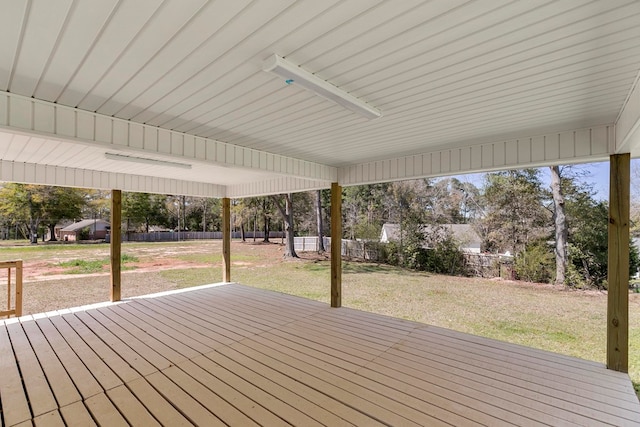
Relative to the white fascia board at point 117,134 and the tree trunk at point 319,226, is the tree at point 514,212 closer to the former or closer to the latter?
the tree trunk at point 319,226

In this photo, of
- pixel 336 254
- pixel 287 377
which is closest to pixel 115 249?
pixel 336 254

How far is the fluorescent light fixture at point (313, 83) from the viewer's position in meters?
1.67

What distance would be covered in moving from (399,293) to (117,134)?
289 inches

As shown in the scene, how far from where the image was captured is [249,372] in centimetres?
254

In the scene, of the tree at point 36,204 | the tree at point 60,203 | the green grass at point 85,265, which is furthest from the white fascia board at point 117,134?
the tree at point 60,203

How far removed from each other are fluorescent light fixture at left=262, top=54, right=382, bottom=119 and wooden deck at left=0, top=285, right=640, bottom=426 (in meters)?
2.18

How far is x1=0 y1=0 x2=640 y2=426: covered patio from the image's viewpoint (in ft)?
4.57

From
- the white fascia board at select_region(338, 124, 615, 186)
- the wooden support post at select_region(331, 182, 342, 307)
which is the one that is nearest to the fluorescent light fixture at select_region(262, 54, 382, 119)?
the white fascia board at select_region(338, 124, 615, 186)

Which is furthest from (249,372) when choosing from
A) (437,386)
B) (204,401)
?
(437,386)

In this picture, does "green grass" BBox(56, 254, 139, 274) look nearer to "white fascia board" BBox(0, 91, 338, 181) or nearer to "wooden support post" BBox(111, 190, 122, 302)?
"wooden support post" BBox(111, 190, 122, 302)

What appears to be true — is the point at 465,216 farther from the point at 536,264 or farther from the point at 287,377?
the point at 287,377

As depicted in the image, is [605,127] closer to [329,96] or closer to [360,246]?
[329,96]

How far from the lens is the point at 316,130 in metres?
3.06

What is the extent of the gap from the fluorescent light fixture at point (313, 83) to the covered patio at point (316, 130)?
15mm
